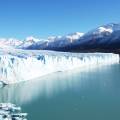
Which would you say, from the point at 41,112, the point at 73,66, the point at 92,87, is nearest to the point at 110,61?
the point at 73,66

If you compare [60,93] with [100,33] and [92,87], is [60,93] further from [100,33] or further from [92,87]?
[100,33]

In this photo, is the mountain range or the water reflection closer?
the water reflection

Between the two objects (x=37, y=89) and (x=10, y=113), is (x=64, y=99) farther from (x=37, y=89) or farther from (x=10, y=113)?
(x=10, y=113)

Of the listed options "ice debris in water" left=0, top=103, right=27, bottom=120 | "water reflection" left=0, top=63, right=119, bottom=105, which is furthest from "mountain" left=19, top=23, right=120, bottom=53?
"ice debris in water" left=0, top=103, right=27, bottom=120

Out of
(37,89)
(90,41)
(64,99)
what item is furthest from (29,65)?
(90,41)

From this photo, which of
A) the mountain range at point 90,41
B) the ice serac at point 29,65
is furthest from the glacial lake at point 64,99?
the mountain range at point 90,41

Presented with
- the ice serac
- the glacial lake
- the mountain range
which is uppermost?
the mountain range

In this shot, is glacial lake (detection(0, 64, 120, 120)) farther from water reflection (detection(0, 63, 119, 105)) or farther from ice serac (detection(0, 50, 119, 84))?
ice serac (detection(0, 50, 119, 84))

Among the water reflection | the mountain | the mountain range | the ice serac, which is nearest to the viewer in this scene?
the water reflection
